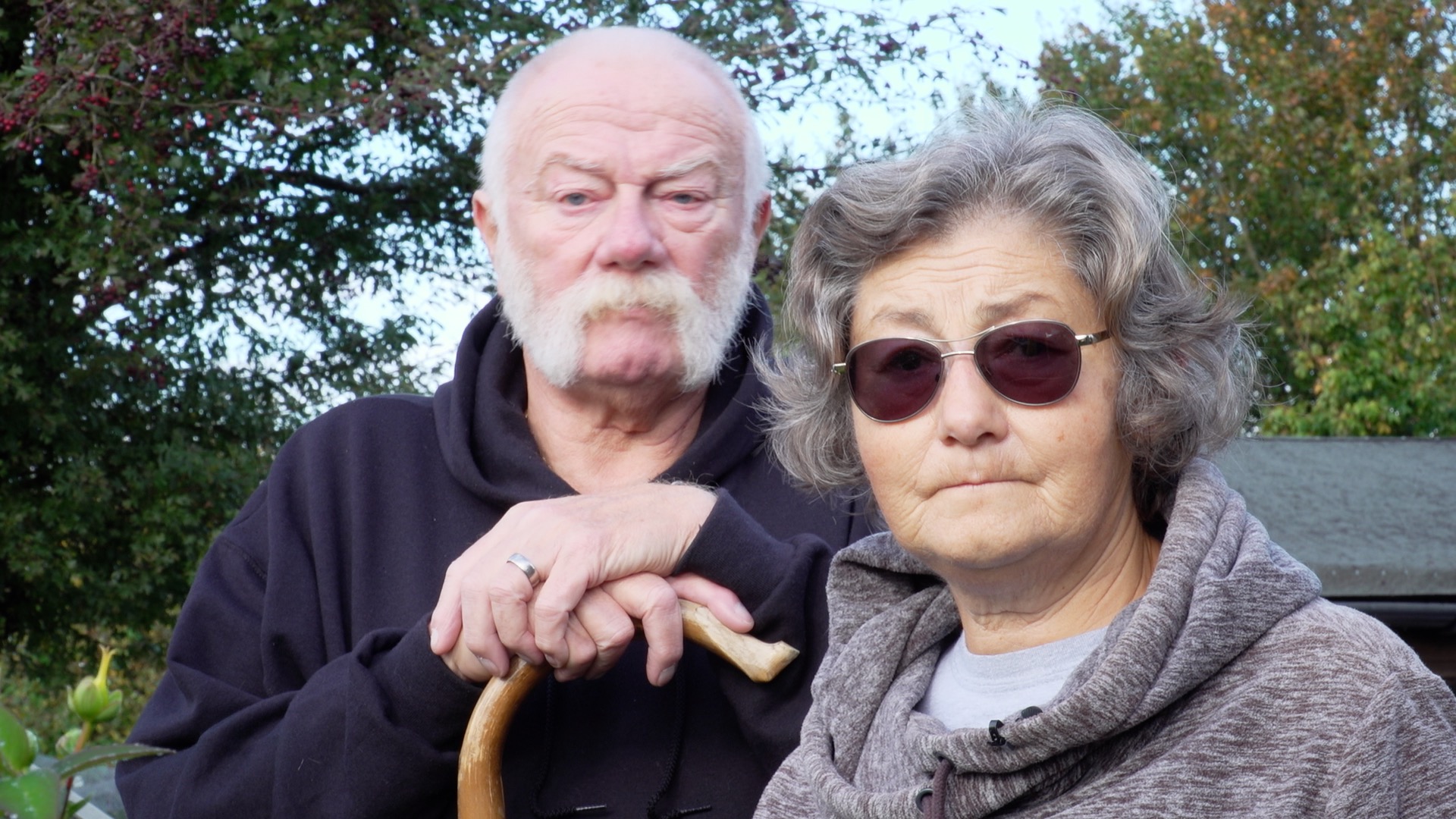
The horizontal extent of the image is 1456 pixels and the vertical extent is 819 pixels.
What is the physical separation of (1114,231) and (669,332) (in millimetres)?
872

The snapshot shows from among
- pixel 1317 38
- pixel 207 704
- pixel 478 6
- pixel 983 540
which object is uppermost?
pixel 1317 38

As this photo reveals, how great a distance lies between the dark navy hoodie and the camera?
2004mm

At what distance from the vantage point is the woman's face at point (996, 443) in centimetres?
168

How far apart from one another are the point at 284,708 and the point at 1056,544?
1165 millimetres

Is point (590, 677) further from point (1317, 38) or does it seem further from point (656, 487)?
point (1317, 38)

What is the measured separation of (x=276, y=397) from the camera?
5426 mm

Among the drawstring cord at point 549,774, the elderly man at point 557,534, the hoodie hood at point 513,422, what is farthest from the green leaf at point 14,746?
the hoodie hood at point 513,422

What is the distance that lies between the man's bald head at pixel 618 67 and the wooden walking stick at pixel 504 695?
0.88 m

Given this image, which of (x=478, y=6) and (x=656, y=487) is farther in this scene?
(x=478, y=6)

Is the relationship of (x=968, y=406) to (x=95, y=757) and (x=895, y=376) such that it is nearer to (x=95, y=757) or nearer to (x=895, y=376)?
(x=895, y=376)

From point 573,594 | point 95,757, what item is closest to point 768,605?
point 573,594

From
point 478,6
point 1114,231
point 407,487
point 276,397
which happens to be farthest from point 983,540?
point 276,397

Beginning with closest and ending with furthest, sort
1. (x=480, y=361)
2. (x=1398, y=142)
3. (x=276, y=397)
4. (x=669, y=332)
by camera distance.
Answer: (x=669, y=332) < (x=480, y=361) < (x=276, y=397) < (x=1398, y=142)

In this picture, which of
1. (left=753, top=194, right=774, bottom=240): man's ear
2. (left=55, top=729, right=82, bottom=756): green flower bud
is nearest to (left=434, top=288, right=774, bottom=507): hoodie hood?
(left=753, top=194, right=774, bottom=240): man's ear
